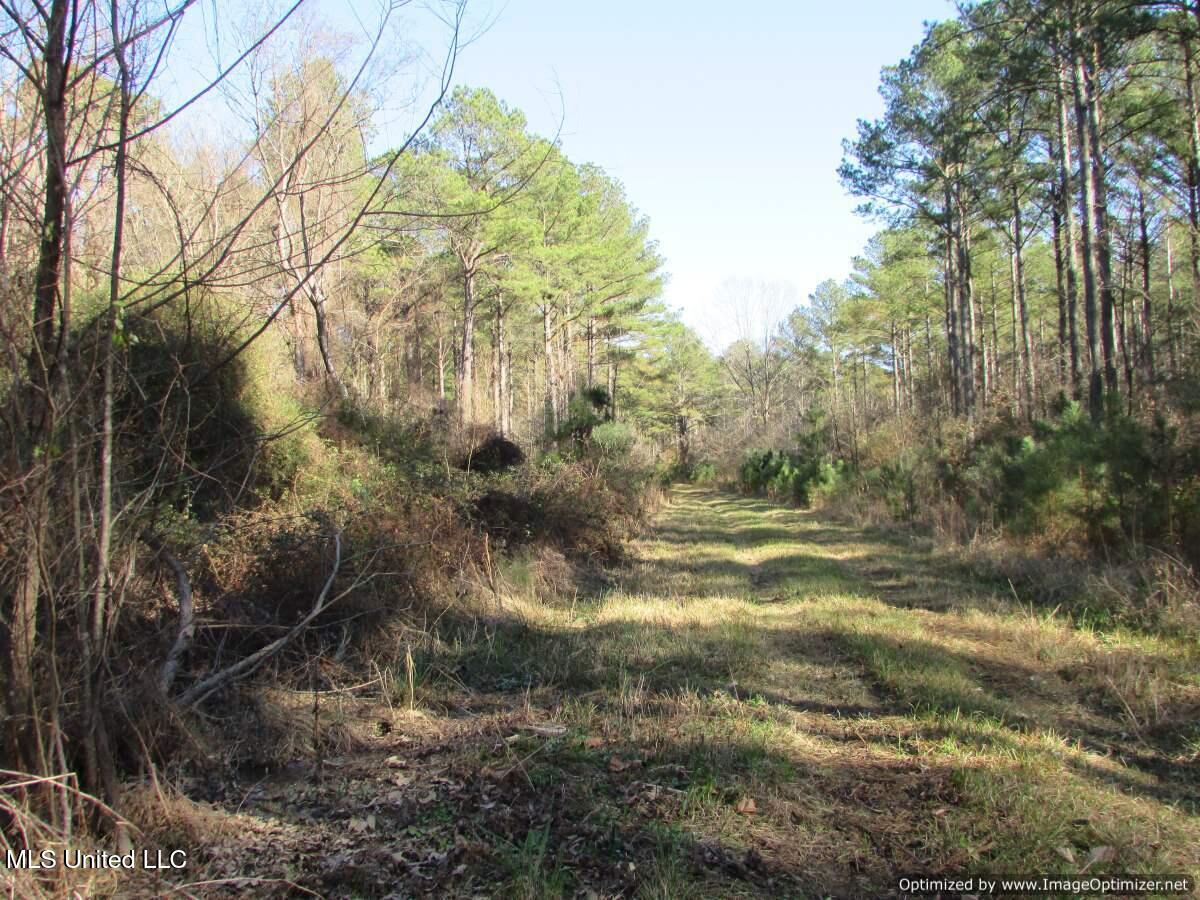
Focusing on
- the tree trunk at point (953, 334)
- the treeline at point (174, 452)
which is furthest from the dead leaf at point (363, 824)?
the tree trunk at point (953, 334)

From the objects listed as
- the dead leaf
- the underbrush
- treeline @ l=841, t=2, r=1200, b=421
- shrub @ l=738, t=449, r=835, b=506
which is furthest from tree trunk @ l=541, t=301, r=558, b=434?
the dead leaf

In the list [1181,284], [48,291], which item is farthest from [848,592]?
[1181,284]

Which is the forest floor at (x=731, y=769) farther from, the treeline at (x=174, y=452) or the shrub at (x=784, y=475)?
the shrub at (x=784, y=475)

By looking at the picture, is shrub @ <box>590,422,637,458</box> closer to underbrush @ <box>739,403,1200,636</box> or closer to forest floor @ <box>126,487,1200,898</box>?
underbrush @ <box>739,403,1200,636</box>

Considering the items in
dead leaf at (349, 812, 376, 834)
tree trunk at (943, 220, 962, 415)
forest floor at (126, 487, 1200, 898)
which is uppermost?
tree trunk at (943, 220, 962, 415)

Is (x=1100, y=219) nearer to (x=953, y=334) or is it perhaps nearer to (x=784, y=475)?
(x=953, y=334)

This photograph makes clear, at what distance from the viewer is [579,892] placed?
261cm

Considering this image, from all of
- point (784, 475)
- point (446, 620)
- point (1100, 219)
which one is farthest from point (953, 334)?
point (446, 620)

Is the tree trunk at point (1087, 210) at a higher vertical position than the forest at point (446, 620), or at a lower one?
higher

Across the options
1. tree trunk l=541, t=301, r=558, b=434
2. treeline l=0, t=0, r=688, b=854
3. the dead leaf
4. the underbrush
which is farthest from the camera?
tree trunk l=541, t=301, r=558, b=434

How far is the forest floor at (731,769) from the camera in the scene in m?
2.75

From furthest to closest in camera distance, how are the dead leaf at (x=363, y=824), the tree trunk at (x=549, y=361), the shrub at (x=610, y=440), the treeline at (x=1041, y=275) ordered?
the tree trunk at (x=549, y=361), the shrub at (x=610, y=440), the treeline at (x=1041, y=275), the dead leaf at (x=363, y=824)

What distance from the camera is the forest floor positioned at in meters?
2.75

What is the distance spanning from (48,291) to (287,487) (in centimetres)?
763
